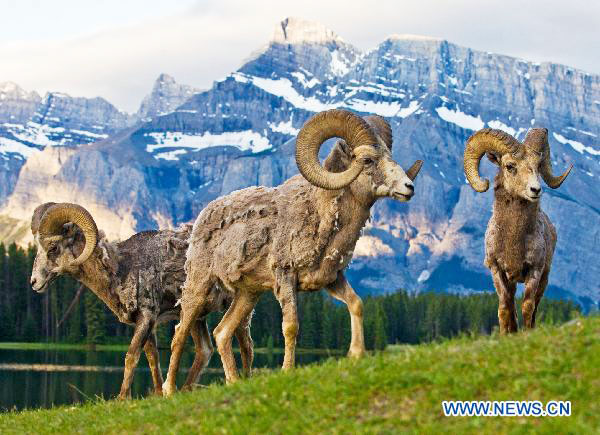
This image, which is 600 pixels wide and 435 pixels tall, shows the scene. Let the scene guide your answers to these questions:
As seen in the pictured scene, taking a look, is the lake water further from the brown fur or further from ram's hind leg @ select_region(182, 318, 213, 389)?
the brown fur

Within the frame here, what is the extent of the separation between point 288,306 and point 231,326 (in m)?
1.98

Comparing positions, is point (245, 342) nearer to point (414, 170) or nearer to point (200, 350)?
point (200, 350)

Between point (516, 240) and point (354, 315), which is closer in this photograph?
point (354, 315)

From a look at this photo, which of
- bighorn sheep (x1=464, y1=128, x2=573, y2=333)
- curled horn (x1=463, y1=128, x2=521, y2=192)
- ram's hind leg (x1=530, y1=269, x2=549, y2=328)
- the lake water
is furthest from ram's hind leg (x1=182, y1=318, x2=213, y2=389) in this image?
the lake water

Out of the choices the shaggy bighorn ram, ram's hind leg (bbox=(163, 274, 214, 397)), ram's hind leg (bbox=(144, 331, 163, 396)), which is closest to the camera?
the shaggy bighorn ram

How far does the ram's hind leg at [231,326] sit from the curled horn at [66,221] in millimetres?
6351

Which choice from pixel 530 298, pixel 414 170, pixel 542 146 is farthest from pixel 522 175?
pixel 530 298

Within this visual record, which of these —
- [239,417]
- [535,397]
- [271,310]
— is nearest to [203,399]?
[239,417]

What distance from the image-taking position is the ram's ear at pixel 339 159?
1820 cm

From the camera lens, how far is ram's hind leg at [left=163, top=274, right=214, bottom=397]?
19.8 metres

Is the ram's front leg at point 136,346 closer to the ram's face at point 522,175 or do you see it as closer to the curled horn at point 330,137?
the curled horn at point 330,137

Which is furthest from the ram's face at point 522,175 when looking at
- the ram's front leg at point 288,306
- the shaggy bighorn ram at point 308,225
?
the ram's front leg at point 288,306

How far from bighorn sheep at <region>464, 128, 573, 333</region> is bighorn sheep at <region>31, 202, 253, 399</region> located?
8.11 m

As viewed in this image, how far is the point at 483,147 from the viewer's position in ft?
66.4
